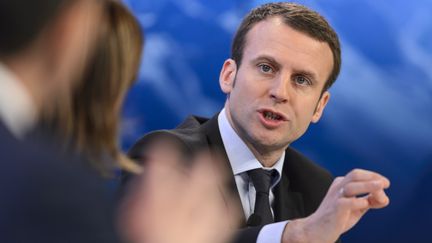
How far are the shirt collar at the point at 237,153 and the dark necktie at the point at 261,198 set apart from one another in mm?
20

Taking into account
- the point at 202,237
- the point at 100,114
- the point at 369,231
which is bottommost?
the point at 369,231

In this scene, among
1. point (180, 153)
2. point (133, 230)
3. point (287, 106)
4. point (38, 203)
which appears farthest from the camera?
point (287, 106)

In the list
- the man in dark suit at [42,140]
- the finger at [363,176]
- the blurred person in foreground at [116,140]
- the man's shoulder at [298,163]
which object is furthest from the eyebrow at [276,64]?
the man in dark suit at [42,140]

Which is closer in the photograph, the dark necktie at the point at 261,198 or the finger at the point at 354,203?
the finger at the point at 354,203

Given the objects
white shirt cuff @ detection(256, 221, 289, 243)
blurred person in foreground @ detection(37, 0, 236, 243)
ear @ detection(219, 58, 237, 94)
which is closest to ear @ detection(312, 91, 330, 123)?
ear @ detection(219, 58, 237, 94)

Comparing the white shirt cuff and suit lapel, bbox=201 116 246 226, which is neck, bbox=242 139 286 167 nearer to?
suit lapel, bbox=201 116 246 226

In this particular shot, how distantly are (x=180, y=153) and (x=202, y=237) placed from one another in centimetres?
97

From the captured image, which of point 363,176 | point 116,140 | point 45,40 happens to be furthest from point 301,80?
point 45,40

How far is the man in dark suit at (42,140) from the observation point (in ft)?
1.54

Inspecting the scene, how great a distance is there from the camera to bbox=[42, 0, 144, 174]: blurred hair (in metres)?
0.67

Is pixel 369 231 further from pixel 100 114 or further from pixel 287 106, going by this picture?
pixel 100 114

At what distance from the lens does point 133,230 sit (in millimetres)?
630

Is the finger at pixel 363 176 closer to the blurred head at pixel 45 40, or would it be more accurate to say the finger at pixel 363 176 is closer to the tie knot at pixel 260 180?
the tie knot at pixel 260 180

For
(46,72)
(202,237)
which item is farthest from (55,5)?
A: (202,237)
